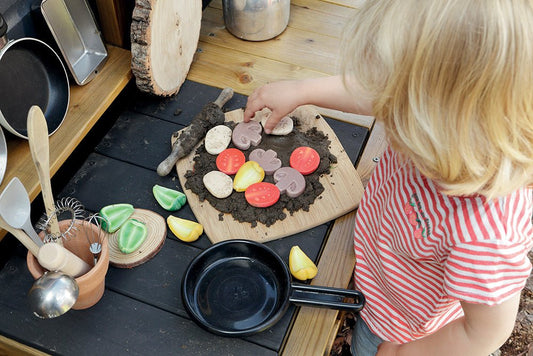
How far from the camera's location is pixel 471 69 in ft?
1.59

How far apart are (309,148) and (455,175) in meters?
0.46

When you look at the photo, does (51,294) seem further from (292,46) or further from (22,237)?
(292,46)

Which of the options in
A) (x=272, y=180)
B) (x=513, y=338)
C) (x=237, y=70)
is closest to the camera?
(x=272, y=180)

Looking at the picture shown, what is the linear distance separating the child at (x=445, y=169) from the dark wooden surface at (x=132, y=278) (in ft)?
0.56

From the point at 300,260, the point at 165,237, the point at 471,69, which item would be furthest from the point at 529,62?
the point at 165,237

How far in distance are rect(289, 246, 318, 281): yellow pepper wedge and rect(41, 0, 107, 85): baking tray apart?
1.94 feet

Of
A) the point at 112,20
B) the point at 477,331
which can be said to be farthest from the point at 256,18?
the point at 477,331

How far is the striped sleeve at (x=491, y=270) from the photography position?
63cm

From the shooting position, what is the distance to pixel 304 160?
99 centimetres

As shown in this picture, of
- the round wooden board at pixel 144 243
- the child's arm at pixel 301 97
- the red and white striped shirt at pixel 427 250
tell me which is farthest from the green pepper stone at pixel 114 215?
the red and white striped shirt at pixel 427 250

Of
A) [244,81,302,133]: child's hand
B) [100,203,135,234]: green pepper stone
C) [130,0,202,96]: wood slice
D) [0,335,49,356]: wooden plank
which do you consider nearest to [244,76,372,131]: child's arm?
[244,81,302,133]: child's hand

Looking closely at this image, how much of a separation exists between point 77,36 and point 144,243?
494mm

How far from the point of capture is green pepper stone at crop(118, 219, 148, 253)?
0.87 meters

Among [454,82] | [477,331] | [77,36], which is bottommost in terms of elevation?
[477,331]
